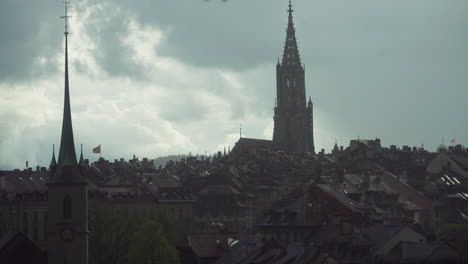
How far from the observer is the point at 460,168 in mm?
188125

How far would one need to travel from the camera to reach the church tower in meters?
96.6

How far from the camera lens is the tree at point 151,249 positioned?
114 m

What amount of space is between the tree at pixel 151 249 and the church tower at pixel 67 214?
53.1 feet

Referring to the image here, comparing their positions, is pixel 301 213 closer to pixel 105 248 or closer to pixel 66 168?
pixel 105 248

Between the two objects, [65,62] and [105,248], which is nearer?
[65,62]

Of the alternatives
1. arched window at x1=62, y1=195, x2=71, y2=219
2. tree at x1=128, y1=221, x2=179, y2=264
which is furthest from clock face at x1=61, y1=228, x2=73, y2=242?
tree at x1=128, y1=221, x2=179, y2=264

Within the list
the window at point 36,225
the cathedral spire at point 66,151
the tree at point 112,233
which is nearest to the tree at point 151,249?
the tree at point 112,233

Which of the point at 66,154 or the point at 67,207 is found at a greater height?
the point at 66,154

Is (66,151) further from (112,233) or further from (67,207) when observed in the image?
(112,233)

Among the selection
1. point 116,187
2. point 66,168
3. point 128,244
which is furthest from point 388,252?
point 116,187

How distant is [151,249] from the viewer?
378 ft

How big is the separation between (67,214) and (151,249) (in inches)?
733

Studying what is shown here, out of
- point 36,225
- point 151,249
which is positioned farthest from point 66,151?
point 36,225

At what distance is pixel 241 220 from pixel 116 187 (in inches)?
900
